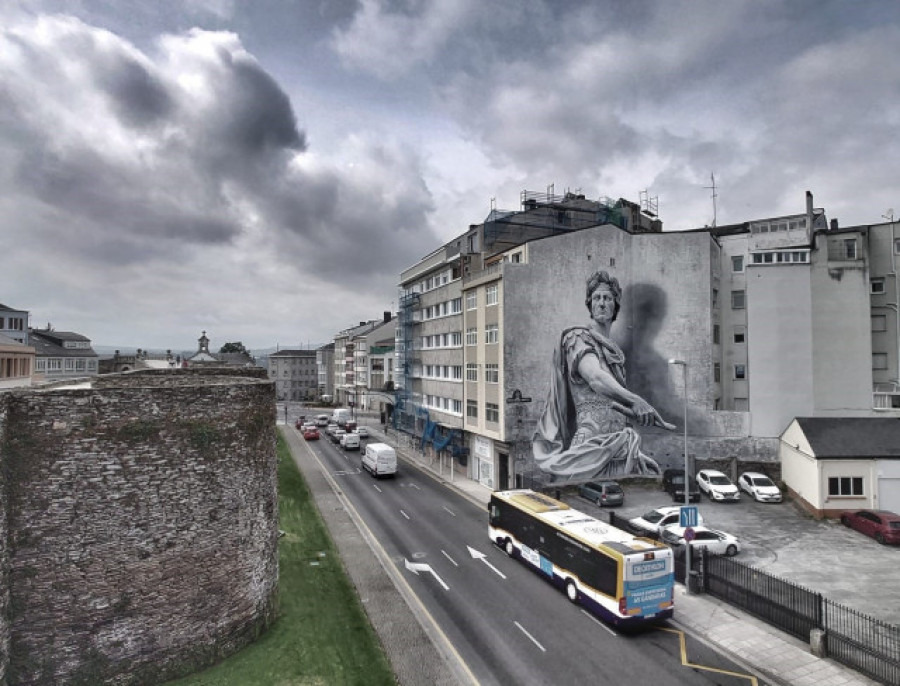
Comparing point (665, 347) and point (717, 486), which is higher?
point (665, 347)

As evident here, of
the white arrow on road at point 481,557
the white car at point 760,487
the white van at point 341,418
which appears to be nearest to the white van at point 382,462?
the white arrow on road at point 481,557

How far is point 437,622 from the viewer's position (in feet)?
63.2

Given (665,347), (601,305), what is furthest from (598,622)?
(665,347)

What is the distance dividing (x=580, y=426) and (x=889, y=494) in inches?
723

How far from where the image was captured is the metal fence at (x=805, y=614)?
15.4 metres

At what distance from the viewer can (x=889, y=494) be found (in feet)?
104

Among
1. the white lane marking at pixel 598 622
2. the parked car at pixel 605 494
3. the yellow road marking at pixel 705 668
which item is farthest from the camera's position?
the parked car at pixel 605 494

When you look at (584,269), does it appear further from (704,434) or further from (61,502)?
(61,502)

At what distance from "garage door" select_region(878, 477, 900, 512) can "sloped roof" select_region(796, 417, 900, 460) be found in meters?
1.51

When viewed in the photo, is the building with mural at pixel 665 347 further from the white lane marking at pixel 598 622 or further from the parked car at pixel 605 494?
the white lane marking at pixel 598 622

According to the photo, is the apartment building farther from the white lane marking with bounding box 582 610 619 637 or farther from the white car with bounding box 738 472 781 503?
the white lane marking with bounding box 582 610 619 637

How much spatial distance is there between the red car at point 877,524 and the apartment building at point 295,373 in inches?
5176

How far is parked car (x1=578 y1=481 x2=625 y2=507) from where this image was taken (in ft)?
113

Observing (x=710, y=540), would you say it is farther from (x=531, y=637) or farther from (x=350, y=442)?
(x=350, y=442)
